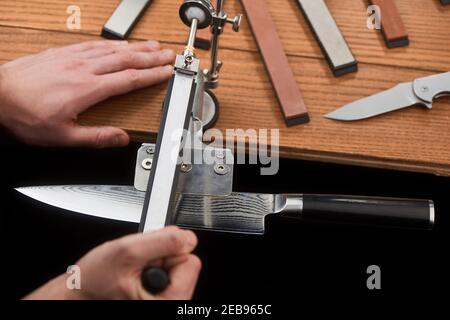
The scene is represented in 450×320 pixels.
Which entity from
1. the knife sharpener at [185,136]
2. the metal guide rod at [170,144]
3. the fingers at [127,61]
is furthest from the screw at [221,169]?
the fingers at [127,61]

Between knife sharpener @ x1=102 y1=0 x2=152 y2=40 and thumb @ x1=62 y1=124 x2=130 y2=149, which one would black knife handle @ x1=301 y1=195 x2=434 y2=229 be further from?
knife sharpener @ x1=102 y1=0 x2=152 y2=40

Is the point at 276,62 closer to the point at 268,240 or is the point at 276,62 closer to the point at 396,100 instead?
the point at 396,100

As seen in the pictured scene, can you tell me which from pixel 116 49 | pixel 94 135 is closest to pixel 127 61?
pixel 116 49

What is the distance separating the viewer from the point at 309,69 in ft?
3.09

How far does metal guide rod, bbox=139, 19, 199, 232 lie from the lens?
0.68m

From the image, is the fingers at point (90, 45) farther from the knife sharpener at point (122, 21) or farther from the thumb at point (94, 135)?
the thumb at point (94, 135)

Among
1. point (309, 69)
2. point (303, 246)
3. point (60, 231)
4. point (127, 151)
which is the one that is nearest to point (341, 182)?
point (303, 246)

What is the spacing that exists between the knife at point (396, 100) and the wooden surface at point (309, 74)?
0.01 meters

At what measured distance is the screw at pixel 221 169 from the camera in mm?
819

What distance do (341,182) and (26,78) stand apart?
719mm

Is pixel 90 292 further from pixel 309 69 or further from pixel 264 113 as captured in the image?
pixel 309 69

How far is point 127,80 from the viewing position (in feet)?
2.93

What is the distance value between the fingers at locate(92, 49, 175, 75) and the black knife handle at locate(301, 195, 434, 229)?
13.5 inches

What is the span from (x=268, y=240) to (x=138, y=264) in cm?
65
